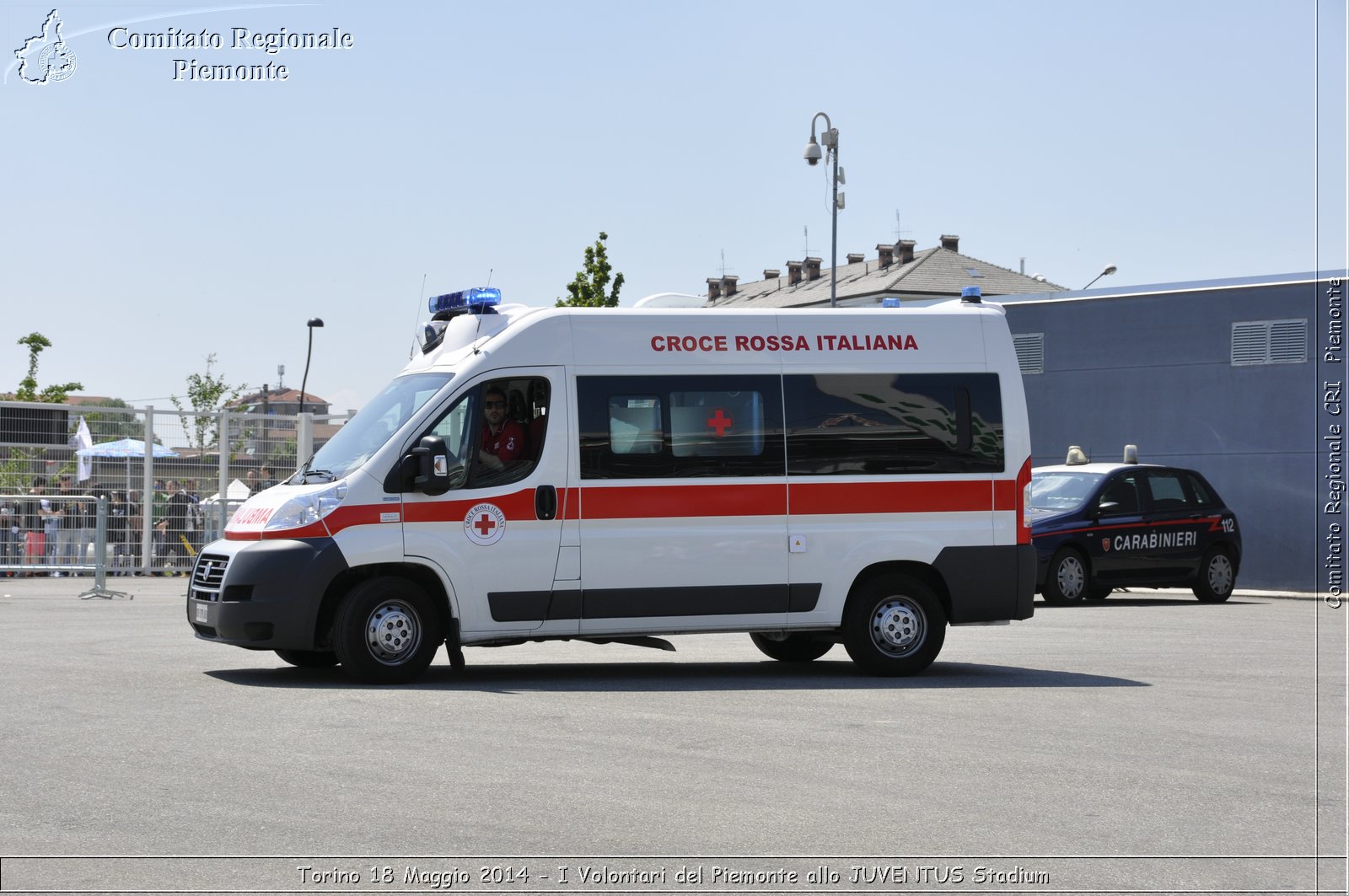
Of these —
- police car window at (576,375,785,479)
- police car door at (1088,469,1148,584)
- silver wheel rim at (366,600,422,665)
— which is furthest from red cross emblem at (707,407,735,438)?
police car door at (1088,469,1148,584)

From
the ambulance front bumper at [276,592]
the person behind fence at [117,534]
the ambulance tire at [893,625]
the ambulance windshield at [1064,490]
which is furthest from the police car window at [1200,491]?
the person behind fence at [117,534]

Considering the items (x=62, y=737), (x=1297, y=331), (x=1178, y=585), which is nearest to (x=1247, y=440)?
(x=1297, y=331)

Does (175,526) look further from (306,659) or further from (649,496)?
(649,496)

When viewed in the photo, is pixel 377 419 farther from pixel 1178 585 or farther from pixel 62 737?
pixel 1178 585

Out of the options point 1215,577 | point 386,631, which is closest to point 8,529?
point 386,631

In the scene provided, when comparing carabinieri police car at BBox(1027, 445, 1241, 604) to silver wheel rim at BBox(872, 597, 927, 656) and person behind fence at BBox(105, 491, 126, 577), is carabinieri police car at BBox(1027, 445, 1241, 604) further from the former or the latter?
person behind fence at BBox(105, 491, 126, 577)

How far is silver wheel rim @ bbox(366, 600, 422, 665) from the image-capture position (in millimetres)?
11094

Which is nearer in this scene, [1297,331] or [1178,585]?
[1178,585]

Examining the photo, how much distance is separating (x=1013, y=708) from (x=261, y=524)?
516 centimetres

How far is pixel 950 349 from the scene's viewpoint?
1241 cm

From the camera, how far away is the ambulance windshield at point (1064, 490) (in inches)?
855

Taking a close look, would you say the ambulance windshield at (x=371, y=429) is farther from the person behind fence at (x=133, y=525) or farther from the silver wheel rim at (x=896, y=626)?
the person behind fence at (x=133, y=525)

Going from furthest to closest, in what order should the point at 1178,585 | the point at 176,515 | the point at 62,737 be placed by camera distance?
the point at 176,515, the point at 1178,585, the point at 62,737

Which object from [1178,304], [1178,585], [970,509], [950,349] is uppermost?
[1178,304]
